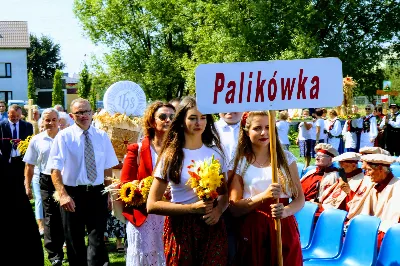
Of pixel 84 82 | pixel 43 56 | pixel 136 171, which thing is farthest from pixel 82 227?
pixel 43 56

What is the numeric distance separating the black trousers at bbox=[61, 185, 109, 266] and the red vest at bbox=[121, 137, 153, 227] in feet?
3.86

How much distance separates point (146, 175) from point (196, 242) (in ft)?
3.16

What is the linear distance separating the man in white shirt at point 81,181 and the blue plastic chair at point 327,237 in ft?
6.36

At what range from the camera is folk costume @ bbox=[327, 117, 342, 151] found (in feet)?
54.6

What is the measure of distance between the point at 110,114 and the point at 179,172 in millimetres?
4666

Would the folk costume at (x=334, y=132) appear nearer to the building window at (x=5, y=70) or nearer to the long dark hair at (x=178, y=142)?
the long dark hair at (x=178, y=142)

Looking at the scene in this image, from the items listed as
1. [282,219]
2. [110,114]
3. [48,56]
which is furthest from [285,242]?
[48,56]

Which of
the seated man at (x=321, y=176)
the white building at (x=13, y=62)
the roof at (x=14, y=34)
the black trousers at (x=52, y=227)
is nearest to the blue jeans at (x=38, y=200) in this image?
the black trousers at (x=52, y=227)

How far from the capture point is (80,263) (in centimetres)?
585

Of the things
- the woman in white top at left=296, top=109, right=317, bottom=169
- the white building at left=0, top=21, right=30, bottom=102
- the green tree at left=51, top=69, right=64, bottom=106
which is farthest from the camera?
the white building at left=0, top=21, right=30, bottom=102

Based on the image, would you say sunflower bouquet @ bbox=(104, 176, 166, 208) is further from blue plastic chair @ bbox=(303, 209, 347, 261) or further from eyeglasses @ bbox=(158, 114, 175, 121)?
blue plastic chair @ bbox=(303, 209, 347, 261)

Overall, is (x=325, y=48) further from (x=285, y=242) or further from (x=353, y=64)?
(x=285, y=242)

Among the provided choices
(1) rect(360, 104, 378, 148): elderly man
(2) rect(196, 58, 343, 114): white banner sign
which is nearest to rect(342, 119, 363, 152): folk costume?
(1) rect(360, 104, 378, 148): elderly man

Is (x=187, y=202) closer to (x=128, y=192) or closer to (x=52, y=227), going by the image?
(x=128, y=192)
